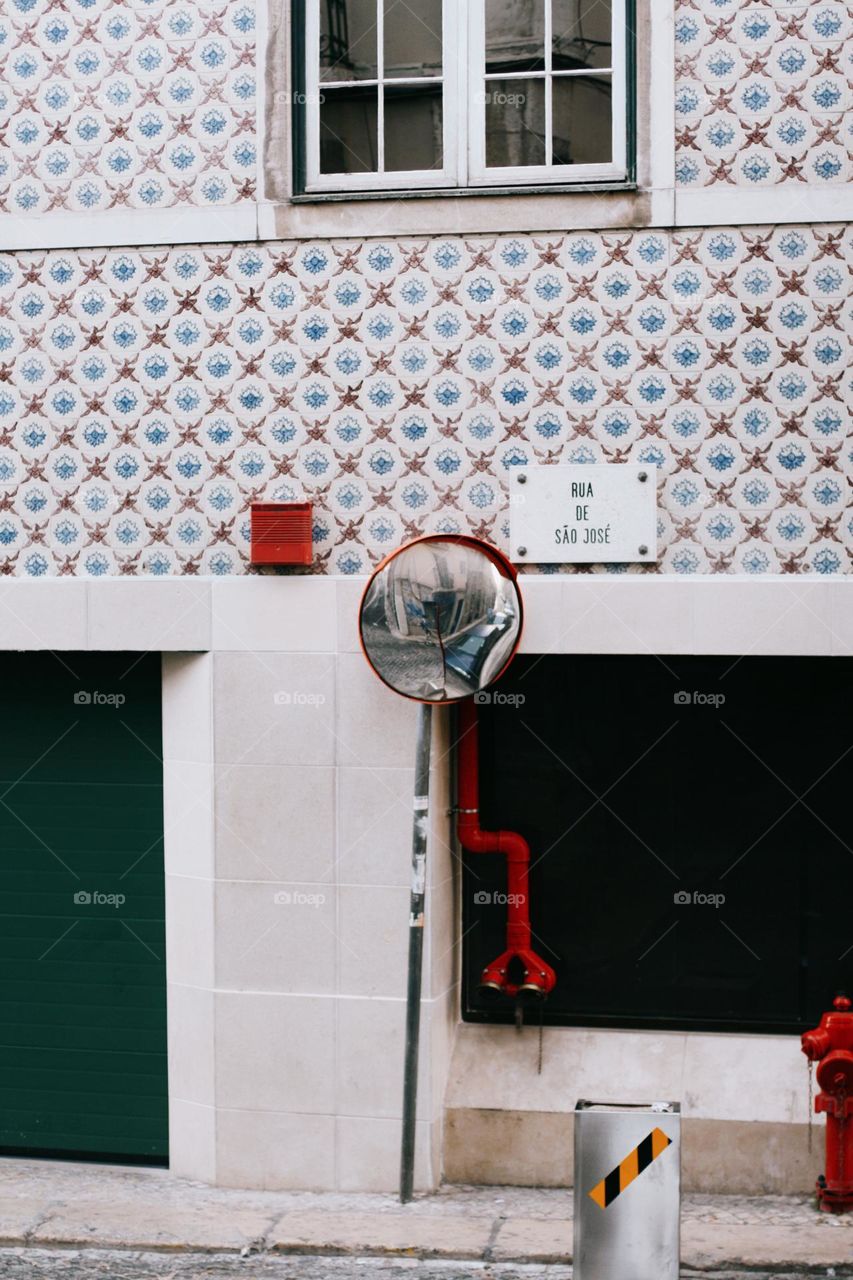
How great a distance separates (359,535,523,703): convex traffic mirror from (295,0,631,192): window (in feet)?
6.51

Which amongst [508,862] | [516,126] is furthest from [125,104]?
[508,862]

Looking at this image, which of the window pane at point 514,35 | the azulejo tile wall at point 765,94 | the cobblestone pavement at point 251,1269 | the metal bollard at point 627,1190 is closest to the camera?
the metal bollard at point 627,1190

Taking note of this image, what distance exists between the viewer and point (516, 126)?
8305mm

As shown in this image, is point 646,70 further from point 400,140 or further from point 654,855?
point 654,855

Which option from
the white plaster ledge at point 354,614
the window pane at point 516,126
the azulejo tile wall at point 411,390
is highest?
the window pane at point 516,126

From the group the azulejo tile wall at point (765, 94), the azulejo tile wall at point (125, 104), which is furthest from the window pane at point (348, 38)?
the azulejo tile wall at point (765, 94)

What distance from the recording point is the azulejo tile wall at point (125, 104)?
8.34 m

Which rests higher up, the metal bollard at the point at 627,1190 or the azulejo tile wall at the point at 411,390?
the azulejo tile wall at the point at 411,390

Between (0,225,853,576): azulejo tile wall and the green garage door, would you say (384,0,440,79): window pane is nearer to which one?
(0,225,853,576): azulejo tile wall

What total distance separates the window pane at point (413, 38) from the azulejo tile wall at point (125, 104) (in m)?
0.69

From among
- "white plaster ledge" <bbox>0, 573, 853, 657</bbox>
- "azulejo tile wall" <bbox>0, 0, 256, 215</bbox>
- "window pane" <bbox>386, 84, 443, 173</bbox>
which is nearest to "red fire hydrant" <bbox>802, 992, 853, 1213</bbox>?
"white plaster ledge" <bbox>0, 573, 853, 657</bbox>

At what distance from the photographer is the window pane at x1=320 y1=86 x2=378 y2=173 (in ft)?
27.6

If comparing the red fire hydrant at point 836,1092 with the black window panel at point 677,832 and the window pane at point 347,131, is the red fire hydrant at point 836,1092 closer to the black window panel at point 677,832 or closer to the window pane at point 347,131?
the black window panel at point 677,832

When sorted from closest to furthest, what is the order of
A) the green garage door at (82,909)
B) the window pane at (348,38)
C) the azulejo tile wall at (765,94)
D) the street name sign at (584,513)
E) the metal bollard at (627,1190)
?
the metal bollard at (627,1190) < the azulejo tile wall at (765,94) < the street name sign at (584,513) < the window pane at (348,38) < the green garage door at (82,909)
